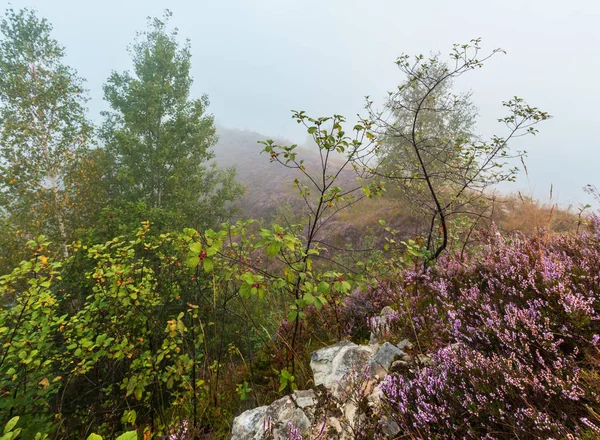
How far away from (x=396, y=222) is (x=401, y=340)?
45.1 ft

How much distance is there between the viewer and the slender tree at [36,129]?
10.9 metres

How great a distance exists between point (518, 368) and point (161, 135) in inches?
595

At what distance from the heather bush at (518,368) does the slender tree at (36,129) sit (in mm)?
14119

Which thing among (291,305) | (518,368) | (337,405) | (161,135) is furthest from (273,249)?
(161,135)

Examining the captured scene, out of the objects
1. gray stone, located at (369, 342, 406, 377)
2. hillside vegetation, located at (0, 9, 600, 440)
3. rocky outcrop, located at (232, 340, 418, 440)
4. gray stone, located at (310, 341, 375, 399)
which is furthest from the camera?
gray stone, located at (310, 341, 375, 399)

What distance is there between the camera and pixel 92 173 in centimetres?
1218

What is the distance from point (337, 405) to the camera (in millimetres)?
2297

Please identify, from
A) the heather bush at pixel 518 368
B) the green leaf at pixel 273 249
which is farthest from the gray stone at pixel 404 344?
the green leaf at pixel 273 249

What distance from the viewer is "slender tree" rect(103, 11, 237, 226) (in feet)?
40.0

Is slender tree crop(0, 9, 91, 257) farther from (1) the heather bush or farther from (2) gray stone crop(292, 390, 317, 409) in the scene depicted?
(1) the heather bush

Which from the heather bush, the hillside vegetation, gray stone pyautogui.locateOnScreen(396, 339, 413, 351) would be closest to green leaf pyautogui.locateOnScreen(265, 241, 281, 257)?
the hillside vegetation

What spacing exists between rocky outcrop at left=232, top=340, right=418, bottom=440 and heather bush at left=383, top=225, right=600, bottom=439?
275 millimetres

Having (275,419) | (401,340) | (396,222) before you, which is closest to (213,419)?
(275,419)

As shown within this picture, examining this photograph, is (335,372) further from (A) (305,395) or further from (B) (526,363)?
(B) (526,363)
